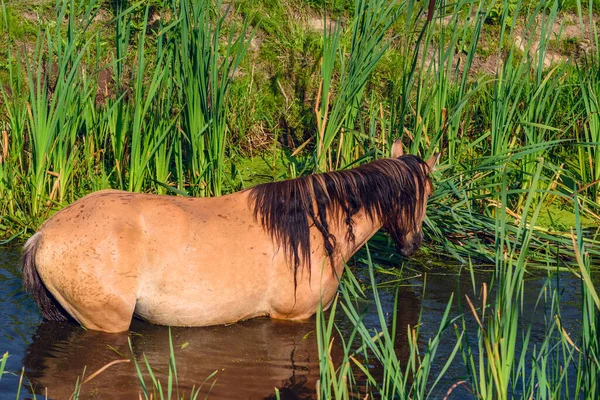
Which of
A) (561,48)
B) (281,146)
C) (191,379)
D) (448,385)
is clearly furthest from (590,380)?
(561,48)

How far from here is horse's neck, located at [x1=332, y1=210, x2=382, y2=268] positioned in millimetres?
4750

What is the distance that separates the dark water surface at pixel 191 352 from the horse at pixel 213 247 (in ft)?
0.34

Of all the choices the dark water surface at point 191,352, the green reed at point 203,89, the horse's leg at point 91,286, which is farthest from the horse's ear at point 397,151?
the horse's leg at point 91,286

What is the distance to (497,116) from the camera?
5.88m

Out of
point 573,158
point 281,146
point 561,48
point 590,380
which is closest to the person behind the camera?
point 590,380

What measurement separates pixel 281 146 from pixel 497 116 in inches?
86.8

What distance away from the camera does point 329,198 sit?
4.65 m

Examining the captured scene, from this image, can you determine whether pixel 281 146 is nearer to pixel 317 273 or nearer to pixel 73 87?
pixel 73 87

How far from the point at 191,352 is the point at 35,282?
861 mm

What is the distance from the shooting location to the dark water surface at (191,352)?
13.3 feet

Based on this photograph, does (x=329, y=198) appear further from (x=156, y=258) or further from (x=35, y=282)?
(x=35, y=282)

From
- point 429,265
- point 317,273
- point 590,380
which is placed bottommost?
point 429,265

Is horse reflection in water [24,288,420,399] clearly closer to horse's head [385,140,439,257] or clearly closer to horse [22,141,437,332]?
horse [22,141,437,332]

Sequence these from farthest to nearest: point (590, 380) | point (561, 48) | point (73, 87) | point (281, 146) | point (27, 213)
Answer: point (561, 48) < point (281, 146) < point (27, 213) < point (73, 87) < point (590, 380)
